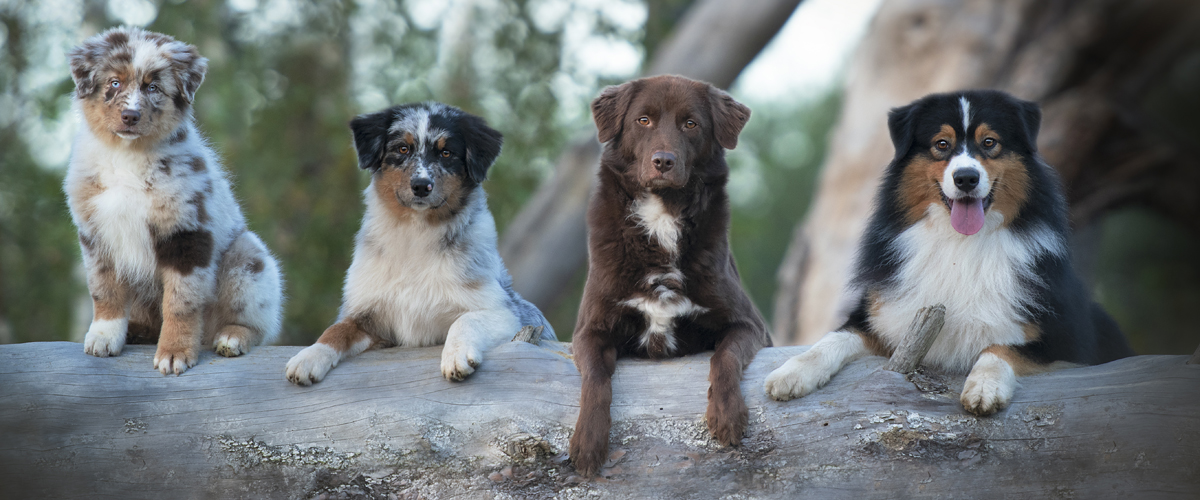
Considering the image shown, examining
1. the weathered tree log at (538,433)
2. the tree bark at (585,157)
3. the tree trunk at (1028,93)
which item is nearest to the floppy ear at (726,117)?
the weathered tree log at (538,433)

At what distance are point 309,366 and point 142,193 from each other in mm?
1206

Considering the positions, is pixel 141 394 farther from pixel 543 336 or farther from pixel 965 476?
pixel 965 476

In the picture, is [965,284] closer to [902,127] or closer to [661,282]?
A: [902,127]

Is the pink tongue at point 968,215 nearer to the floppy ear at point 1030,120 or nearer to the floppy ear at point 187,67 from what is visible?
the floppy ear at point 1030,120

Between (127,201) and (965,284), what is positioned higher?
(127,201)

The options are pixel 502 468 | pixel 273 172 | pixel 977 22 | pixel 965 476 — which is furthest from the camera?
pixel 273 172

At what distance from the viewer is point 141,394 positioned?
13.8 feet

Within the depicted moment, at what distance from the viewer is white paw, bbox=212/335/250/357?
4488mm

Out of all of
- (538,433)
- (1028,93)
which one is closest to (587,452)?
(538,433)

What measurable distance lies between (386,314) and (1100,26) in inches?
316

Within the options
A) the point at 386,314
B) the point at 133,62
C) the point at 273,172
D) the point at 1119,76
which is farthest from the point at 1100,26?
the point at 273,172

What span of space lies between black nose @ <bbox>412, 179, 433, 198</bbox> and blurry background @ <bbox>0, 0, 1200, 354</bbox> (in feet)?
15.9

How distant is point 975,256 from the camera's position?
414 cm

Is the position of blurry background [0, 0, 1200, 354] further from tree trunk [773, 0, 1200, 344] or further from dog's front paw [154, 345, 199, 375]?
dog's front paw [154, 345, 199, 375]
